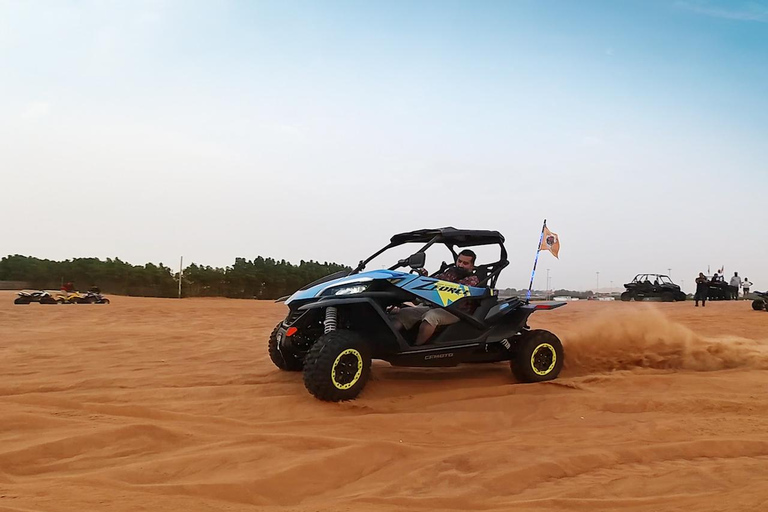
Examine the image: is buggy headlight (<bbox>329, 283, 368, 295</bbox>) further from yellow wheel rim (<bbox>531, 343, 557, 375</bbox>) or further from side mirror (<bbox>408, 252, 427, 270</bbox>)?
yellow wheel rim (<bbox>531, 343, 557, 375</bbox>)

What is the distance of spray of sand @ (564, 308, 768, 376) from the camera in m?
7.65

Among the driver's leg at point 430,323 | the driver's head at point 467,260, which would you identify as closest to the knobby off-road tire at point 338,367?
the driver's leg at point 430,323

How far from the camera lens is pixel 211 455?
389 cm

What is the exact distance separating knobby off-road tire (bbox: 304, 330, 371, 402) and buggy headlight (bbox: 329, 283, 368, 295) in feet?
1.78

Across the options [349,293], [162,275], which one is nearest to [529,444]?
[349,293]

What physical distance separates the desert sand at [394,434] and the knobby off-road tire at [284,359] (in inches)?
12.9

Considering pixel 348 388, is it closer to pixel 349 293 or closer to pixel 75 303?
pixel 349 293

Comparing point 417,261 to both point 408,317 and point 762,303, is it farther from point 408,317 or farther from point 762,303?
point 762,303

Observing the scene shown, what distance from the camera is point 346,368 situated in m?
5.63

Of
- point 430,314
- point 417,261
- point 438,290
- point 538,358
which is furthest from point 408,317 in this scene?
point 538,358

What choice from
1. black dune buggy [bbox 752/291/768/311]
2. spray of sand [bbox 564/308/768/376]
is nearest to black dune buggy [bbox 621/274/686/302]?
black dune buggy [bbox 752/291/768/311]

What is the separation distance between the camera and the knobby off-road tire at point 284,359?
717 cm

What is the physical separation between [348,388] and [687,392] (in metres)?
3.31

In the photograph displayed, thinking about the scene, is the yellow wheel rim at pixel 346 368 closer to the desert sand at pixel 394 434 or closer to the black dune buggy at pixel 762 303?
the desert sand at pixel 394 434
